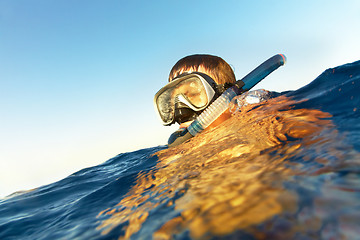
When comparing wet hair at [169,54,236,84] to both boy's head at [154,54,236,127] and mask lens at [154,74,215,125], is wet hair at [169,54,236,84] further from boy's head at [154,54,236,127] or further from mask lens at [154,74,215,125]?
mask lens at [154,74,215,125]

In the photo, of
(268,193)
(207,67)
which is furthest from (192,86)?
(268,193)

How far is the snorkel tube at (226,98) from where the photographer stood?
2334 mm

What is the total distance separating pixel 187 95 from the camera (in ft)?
9.55

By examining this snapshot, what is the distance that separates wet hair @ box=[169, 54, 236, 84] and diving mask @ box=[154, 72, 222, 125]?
0.34m

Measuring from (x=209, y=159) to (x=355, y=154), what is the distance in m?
0.76

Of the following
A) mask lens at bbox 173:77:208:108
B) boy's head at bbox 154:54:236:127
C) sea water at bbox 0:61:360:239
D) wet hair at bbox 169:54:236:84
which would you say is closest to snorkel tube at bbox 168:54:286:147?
boy's head at bbox 154:54:236:127

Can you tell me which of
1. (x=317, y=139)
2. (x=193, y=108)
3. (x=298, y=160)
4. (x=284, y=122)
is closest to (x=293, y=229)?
(x=298, y=160)

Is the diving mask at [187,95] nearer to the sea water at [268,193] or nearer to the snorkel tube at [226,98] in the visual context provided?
the snorkel tube at [226,98]

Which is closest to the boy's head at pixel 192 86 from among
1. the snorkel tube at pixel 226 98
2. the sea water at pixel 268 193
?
the snorkel tube at pixel 226 98

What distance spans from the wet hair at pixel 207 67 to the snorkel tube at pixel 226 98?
1.63 feet

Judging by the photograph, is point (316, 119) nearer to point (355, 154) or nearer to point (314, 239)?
point (355, 154)

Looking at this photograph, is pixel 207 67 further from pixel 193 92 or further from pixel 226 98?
pixel 226 98

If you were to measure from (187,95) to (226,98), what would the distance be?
29.4 inches

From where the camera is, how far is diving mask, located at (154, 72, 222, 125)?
2.53 meters
